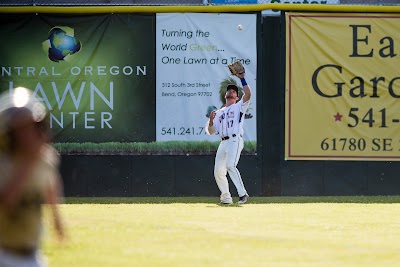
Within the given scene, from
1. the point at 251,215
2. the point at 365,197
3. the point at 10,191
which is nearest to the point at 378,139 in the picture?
the point at 365,197

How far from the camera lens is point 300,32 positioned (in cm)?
2205

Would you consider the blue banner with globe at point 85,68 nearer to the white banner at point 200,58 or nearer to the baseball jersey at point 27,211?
the white banner at point 200,58

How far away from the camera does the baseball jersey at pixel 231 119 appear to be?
63.6 ft

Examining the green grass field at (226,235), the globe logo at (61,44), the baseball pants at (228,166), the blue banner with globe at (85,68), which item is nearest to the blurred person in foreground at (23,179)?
the green grass field at (226,235)

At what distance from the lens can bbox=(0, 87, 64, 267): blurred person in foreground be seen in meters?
5.14

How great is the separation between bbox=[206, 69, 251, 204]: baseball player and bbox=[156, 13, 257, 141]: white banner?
7.36ft

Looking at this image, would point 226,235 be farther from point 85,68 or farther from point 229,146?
point 85,68

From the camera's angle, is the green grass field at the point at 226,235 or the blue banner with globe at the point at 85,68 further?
the blue banner with globe at the point at 85,68

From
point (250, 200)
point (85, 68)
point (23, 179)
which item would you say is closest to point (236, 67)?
point (250, 200)

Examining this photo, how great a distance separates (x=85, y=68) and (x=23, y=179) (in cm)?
1703

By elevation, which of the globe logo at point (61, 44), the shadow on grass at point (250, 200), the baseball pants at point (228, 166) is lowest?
the shadow on grass at point (250, 200)

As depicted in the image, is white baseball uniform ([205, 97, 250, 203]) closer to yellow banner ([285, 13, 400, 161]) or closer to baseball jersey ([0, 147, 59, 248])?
yellow banner ([285, 13, 400, 161])

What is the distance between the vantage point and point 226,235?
1234 centimetres

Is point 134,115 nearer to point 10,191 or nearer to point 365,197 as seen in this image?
point 365,197
